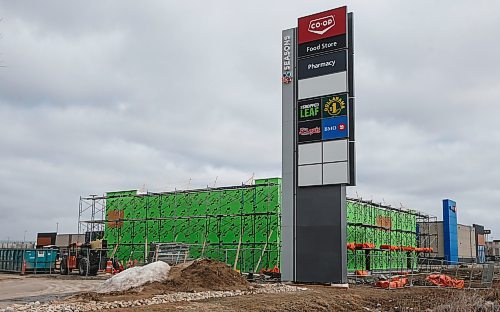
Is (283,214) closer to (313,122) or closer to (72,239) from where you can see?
(313,122)

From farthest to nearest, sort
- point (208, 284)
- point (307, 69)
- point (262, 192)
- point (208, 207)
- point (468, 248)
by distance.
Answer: point (468, 248) → point (208, 207) → point (262, 192) → point (307, 69) → point (208, 284)

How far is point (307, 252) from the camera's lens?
31.1m

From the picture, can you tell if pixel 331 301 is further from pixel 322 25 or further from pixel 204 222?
pixel 204 222

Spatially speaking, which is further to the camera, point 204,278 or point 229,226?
point 229,226

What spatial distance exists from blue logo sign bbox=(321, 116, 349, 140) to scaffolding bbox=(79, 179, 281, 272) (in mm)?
10994

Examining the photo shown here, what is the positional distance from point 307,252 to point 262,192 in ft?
39.4

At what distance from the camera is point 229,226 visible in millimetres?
44844

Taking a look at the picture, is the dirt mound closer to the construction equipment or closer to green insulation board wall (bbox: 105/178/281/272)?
green insulation board wall (bbox: 105/178/281/272)

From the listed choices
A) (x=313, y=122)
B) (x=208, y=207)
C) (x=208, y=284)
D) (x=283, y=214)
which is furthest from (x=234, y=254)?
(x=208, y=284)

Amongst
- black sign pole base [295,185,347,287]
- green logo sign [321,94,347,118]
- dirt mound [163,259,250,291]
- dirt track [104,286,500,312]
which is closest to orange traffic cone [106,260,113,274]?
black sign pole base [295,185,347,287]

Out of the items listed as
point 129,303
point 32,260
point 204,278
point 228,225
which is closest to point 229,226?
point 228,225

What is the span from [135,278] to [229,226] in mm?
20741

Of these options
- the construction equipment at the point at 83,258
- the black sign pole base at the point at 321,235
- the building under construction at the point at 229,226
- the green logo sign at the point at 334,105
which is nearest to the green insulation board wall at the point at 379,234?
the building under construction at the point at 229,226

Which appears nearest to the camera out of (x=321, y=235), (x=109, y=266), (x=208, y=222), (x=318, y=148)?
(x=321, y=235)
